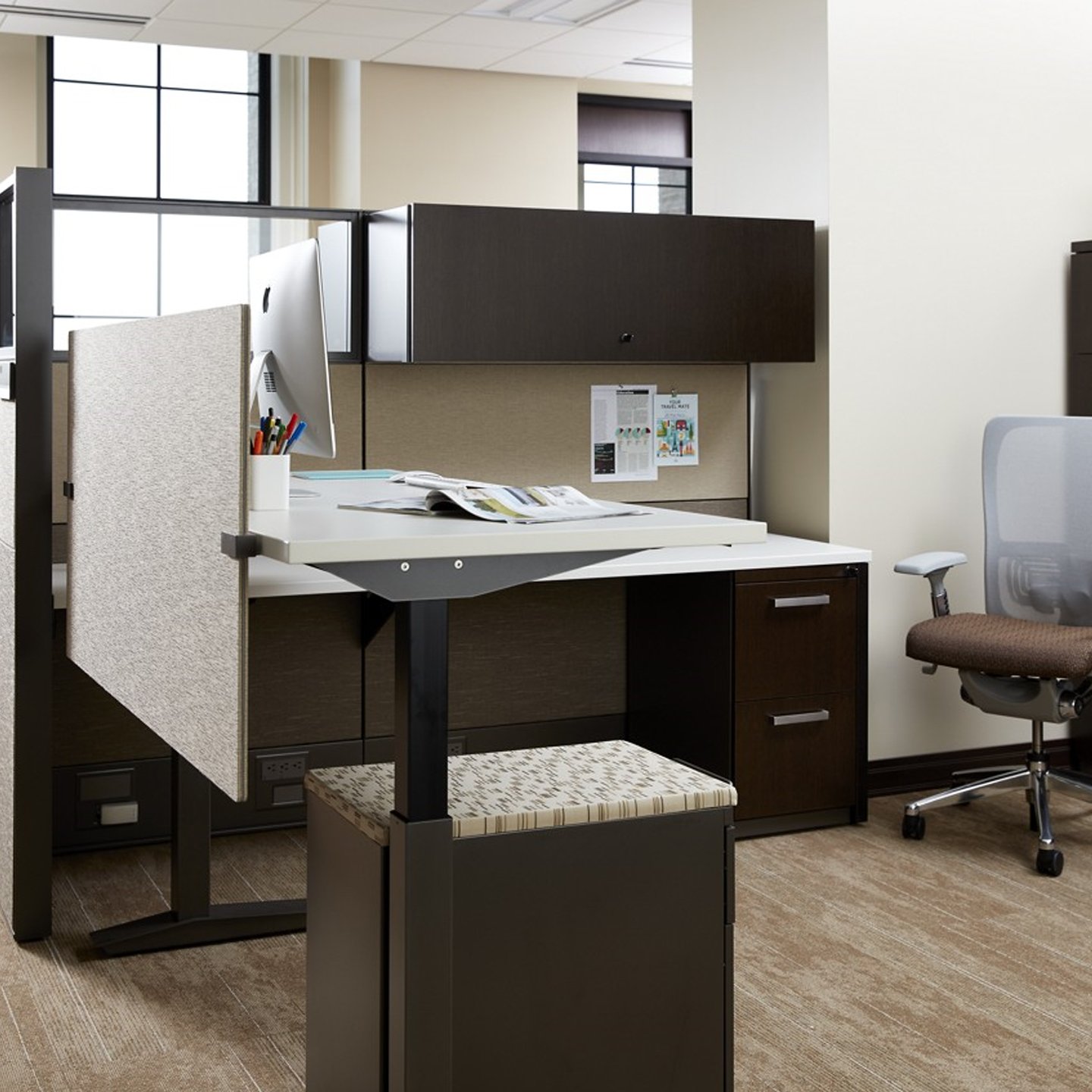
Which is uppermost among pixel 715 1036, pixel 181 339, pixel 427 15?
pixel 427 15

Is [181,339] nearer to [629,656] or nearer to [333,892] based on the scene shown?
[333,892]

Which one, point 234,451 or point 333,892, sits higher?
point 234,451

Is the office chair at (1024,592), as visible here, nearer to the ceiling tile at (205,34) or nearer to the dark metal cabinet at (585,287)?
the dark metal cabinet at (585,287)

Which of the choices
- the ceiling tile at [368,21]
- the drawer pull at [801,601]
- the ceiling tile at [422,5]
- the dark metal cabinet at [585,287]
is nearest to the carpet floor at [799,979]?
the drawer pull at [801,601]

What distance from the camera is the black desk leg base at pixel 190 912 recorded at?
2.80 m

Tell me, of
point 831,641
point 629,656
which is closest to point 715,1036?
point 831,641

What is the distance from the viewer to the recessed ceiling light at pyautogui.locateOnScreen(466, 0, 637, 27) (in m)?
6.34

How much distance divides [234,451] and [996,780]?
2488 millimetres

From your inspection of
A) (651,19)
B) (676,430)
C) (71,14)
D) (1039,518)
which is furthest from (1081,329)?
(71,14)

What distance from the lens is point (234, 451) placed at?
1720 millimetres

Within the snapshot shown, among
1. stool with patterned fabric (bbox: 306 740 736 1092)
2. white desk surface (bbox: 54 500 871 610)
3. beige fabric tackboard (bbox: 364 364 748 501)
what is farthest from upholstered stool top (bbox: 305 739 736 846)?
beige fabric tackboard (bbox: 364 364 748 501)

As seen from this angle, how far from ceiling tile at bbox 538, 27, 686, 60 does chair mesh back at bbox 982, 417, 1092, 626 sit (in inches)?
152

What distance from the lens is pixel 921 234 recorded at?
3863 millimetres

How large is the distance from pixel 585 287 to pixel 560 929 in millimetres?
1998
